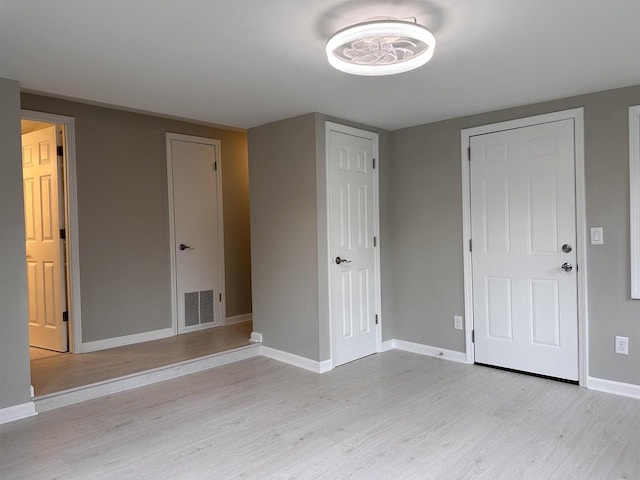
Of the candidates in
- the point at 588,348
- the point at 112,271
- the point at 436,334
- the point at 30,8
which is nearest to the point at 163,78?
the point at 30,8

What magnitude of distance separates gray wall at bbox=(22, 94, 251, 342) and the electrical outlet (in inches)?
159

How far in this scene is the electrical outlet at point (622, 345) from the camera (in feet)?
10.6

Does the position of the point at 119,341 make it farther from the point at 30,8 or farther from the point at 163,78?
the point at 30,8

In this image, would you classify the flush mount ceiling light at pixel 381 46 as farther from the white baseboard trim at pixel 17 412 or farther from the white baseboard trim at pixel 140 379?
the white baseboard trim at pixel 17 412

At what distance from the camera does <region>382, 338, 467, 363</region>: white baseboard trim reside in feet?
13.6

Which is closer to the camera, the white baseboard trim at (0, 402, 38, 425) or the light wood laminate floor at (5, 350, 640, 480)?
the light wood laminate floor at (5, 350, 640, 480)

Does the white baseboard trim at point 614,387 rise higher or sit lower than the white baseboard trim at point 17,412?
lower

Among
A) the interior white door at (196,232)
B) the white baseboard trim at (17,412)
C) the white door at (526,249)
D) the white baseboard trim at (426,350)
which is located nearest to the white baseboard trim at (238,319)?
the interior white door at (196,232)

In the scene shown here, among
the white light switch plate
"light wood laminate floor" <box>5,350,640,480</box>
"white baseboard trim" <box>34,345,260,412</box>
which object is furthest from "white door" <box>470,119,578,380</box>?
"white baseboard trim" <box>34,345,260,412</box>

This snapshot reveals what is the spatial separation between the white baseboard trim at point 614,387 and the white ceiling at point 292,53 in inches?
83.9

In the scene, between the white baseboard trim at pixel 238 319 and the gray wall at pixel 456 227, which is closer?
the gray wall at pixel 456 227

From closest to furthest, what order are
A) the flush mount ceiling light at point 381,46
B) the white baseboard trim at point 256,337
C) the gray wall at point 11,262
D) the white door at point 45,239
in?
the flush mount ceiling light at point 381,46
the gray wall at point 11,262
the white door at point 45,239
the white baseboard trim at point 256,337

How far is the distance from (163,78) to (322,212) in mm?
1624

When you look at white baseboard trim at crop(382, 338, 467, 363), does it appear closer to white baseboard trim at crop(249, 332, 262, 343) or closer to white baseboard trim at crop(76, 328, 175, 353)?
white baseboard trim at crop(249, 332, 262, 343)
